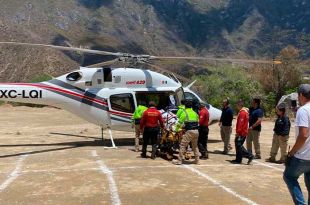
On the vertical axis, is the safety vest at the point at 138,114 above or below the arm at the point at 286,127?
above

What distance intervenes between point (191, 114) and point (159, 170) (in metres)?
1.65

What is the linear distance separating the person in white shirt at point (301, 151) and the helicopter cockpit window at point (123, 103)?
30.4 ft

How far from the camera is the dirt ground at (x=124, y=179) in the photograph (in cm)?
795

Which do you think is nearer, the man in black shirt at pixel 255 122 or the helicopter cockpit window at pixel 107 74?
the man in black shirt at pixel 255 122

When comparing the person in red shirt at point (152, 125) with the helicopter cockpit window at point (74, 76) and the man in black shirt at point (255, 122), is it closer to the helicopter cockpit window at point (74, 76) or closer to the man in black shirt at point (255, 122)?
the man in black shirt at point (255, 122)

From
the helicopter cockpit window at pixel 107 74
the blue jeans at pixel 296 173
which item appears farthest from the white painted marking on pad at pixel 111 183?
the helicopter cockpit window at pixel 107 74

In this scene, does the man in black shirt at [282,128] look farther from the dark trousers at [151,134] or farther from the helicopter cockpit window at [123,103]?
the helicopter cockpit window at [123,103]

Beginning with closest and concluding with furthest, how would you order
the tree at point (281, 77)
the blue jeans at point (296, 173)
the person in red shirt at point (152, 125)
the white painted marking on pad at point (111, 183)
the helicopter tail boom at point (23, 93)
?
the blue jeans at point (296, 173), the white painted marking on pad at point (111, 183), the person in red shirt at point (152, 125), the helicopter tail boom at point (23, 93), the tree at point (281, 77)

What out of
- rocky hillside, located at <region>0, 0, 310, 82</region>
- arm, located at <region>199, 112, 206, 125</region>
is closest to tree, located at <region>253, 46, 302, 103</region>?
arm, located at <region>199, 112, 206, 125</region>

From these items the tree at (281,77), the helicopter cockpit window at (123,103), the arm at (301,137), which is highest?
the tree at (281,77)

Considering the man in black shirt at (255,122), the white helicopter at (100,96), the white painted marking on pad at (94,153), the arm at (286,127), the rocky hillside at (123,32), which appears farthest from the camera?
the rocky hillside at (123,32)

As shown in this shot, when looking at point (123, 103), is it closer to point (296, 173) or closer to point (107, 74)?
point (107, 74)

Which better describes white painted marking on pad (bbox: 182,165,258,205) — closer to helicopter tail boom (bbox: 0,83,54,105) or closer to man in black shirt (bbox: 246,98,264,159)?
man in black shirt (bbox: 246,98,264,159)

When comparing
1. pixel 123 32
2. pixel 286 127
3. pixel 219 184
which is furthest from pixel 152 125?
pixel 123 32
